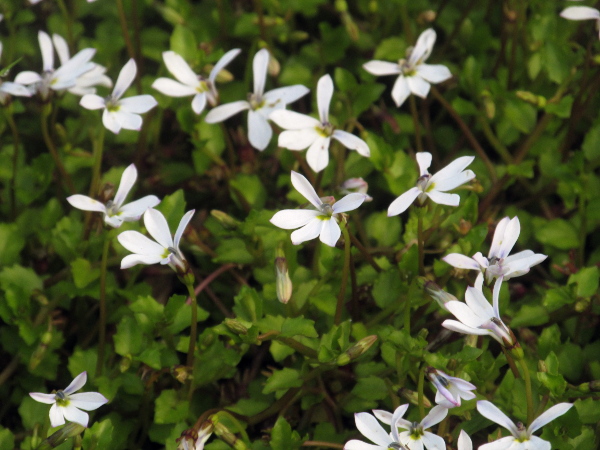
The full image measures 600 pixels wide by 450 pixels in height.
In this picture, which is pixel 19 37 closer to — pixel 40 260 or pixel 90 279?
pixel 40 260

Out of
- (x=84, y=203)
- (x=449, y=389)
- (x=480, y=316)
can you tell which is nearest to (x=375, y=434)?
(x=449, y=389)

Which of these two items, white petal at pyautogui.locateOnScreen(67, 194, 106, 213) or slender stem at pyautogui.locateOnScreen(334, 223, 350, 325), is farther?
white petal at pyautogui.locateOnScreen(67, 194, 106, 213)

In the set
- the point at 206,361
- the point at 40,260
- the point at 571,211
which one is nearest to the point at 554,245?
the point at 571,211

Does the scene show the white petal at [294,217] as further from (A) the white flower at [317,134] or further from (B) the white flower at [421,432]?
(B) the white flower at [421,432]

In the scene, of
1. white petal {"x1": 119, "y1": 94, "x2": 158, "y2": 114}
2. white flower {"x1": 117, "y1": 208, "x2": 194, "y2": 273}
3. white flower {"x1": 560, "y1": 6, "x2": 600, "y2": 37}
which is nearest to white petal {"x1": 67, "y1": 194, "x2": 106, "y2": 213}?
white flower {"x1": 117, "y1": 208, "x2": 194, "y2": 273}

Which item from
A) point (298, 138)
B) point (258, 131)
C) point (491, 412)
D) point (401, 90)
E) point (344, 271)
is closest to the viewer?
point (491, 412)

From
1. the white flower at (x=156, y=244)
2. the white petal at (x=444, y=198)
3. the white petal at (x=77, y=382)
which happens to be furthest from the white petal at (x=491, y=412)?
the white petal at (x=77, y=382)

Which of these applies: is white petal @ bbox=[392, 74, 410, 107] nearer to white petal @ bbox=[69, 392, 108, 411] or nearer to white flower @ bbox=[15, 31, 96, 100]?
white flower @ bbox=[15, 31, 96, 100]

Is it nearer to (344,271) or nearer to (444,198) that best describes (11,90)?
(344,271)
